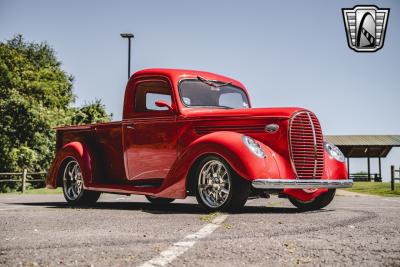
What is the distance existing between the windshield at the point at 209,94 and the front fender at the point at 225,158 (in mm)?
1204

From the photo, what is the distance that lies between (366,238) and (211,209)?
2706 mm

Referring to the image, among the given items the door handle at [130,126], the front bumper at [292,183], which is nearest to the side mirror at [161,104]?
the door handle at [130,126]

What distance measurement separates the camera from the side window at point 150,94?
27.7ft

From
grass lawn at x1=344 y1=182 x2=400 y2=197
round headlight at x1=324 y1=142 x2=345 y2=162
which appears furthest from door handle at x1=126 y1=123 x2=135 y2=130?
grass lawn at x1=344 y1=182 x2=400 y2=197

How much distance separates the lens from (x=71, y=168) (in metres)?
9.59

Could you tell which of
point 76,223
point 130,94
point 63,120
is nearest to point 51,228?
point 76,223

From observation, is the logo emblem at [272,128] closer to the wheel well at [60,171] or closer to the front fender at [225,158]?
the front fender at [225,158]

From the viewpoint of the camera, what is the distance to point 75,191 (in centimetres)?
952

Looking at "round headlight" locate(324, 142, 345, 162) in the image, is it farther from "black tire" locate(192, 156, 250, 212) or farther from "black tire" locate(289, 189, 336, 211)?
"black tire" locate(192, 156, 250, 212)

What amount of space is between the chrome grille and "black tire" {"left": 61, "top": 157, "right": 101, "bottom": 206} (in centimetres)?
394

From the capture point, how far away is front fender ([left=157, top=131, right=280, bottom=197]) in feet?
21.6

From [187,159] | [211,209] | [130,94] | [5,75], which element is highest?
[5,75]

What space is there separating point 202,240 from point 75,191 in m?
5.57

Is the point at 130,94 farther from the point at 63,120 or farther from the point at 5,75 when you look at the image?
the point at 5,75
